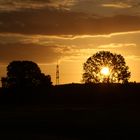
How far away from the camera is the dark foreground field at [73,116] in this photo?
36781 mm

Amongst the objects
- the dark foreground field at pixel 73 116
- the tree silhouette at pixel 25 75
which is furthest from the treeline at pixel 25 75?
the dark foreground field at pixel 73 116

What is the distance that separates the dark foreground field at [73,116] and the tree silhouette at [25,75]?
1052 inches

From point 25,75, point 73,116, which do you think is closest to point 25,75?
point 25,75

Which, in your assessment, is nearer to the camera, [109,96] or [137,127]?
[137,127]

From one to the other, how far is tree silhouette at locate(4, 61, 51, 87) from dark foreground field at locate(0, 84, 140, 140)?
26716 mm

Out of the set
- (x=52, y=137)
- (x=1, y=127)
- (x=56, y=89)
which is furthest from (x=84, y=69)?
(x=52, y=137)

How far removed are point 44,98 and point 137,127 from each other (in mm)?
46961

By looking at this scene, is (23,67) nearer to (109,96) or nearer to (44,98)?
(44,98)

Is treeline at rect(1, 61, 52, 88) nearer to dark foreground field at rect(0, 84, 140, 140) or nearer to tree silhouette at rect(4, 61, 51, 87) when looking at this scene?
tree silhouette at rect(4, 61, 51, 87)

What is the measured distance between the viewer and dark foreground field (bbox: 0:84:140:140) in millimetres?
36781

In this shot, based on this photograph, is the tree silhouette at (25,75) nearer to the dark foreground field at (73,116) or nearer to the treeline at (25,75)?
the treeline at (25,75)

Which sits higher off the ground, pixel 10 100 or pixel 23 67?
pixel 23 67

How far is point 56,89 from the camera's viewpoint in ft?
292

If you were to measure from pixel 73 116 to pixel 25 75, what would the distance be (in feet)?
223
